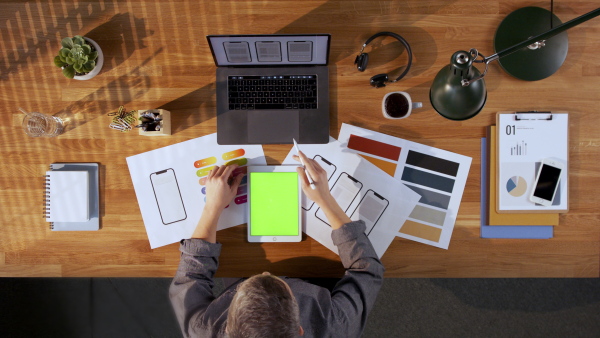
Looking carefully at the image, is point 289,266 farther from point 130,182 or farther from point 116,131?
point 116,131

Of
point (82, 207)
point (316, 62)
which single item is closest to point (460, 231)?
point (316, 62)

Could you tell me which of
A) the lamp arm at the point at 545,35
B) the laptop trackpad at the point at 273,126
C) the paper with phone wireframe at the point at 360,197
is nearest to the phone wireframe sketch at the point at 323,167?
the paper with phone wireframe at the point at 360,197

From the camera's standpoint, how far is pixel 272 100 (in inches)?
46.7

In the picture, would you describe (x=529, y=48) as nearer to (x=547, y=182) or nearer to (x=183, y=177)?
(x=547, y=182)

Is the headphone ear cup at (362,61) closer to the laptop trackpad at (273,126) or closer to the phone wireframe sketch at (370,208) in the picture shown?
the laptop trackpad at (273,126)

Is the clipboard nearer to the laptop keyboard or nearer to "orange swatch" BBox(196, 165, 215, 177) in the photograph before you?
the laptop keyboard

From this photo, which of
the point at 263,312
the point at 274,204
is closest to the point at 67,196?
the point at 274,204

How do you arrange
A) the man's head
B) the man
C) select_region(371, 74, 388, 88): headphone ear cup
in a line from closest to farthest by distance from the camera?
the man's head → the man → select_region(371, 74, 388, 88): headphone ear cup

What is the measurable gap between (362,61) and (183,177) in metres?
0.71

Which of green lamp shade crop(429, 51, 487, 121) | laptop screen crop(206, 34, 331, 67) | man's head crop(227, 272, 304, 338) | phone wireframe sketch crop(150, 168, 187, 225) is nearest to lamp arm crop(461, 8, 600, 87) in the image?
green lamp shade crop(429, 51, 487, 121)

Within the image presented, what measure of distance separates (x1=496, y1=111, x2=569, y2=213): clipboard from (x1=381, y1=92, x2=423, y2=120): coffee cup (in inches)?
12.0

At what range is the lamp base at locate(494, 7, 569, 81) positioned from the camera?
1.15 metres

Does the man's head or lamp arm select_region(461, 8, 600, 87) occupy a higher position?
lamp arm select_region(461, 8, 600, 87)

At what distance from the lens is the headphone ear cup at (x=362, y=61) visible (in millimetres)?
1145
